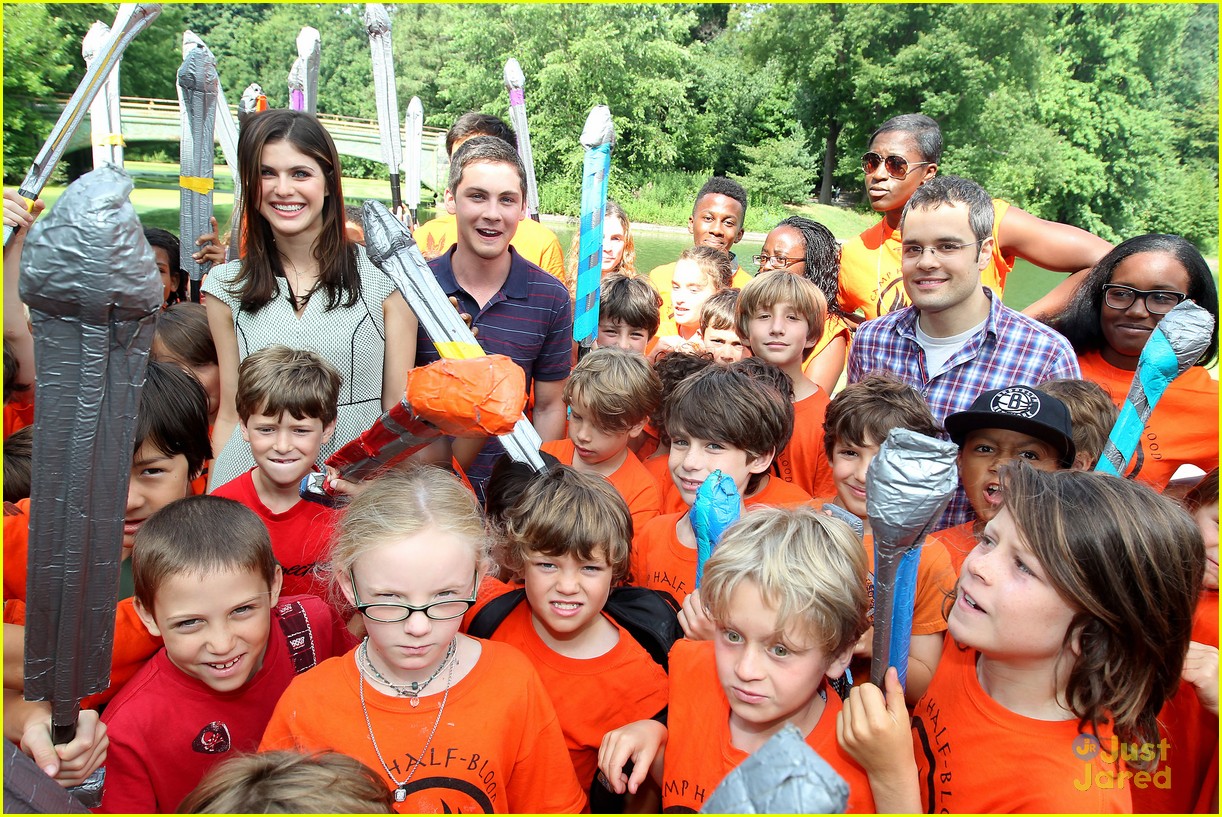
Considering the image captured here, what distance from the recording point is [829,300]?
453 centimetres

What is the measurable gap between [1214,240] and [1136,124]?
6191 mm

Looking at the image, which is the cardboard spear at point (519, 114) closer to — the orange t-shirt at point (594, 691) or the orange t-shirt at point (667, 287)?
the orange t-shirt at point (667, 287)

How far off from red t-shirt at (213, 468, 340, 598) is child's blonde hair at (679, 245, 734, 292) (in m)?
2.68

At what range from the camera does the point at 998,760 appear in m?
1.58

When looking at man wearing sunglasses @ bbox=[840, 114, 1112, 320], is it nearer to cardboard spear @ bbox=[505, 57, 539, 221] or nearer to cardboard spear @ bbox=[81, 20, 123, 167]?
cardboard spear @ bbox=[505, 57, 539, 221]

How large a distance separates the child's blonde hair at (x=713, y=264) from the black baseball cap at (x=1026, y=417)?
233 centimetres

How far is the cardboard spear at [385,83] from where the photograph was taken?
420 centimetres

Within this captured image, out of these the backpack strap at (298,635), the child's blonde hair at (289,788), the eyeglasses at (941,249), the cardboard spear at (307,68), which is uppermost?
the cardboard spear at (307,68)

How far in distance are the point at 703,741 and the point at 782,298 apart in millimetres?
1984

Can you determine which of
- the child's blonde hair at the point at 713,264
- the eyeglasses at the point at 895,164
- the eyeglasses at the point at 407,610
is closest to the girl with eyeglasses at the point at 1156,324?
the eyeglasses at the point at 895,164

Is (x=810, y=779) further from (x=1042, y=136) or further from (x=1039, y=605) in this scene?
(x=1042, y=136)

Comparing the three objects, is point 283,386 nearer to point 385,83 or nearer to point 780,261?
point 385,83

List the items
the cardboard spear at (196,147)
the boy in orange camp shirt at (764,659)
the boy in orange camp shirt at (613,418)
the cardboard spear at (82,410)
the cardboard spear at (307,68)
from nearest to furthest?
1. the cardboard spear at (82,410)
2. the boy in orange camp shirt at (764,659)
3. the boy in orange camp shirt at (613,418)
4. the cardboard spear at (196,147)
5. the cardboard spear at (307,68)

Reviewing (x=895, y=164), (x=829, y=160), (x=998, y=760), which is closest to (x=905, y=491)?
(x=998, y=760)
